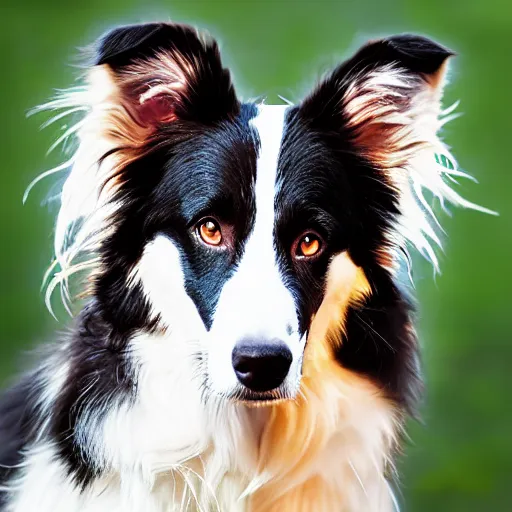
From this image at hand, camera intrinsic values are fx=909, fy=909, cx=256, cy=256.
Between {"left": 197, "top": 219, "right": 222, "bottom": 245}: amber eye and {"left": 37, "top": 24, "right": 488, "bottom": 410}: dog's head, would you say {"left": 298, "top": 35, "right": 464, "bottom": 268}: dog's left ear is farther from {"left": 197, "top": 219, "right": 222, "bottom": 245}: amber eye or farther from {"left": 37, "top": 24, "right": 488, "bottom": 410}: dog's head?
{"left": 197, "top": 219, "right": 222, "bottom": 245}: amber eye

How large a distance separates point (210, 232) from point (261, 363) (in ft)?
0.85

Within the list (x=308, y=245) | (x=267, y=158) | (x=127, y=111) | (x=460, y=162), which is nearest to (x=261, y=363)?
(x=308, y=245)

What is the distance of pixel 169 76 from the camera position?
5.00ft

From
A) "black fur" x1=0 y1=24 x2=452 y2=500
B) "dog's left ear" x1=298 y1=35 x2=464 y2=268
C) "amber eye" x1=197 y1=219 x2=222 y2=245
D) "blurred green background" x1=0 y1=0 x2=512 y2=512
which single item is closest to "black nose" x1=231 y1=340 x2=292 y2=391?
"black fur" x1=0 y1=24 x2=452 y2=500

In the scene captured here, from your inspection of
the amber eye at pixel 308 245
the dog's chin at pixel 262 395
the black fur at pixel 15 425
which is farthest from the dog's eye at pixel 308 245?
the black fur at pixel 15 425

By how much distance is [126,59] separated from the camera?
1481mm

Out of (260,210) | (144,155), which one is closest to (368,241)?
(260,210)

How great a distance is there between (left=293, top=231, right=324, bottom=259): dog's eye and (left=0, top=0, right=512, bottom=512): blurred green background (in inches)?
35.1

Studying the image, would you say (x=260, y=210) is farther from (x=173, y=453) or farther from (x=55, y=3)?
(x=55, y=3)

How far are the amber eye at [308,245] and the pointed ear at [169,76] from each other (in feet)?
0.86

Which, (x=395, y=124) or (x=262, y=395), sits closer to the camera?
(x=262, y=395)

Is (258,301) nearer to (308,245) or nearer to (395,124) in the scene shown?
(308,245)

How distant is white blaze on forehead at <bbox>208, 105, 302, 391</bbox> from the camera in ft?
4.42

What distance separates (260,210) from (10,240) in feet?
4.86
